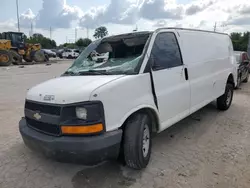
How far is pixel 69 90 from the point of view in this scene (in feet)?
8.90

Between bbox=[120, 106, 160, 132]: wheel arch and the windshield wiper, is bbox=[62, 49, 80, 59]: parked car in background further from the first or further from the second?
bbox=[120, 106, 160, 132]: wheel arch

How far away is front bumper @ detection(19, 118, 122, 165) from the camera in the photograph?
8.34 feet

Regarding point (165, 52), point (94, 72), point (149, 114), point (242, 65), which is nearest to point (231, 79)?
point (165, 52)

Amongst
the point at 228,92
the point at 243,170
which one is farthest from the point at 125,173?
the point at 228,92

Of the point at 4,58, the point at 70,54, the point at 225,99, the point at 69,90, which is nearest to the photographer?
the point at 69,90

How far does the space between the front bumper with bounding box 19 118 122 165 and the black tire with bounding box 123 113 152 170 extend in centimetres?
20

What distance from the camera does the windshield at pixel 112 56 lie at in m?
3.29

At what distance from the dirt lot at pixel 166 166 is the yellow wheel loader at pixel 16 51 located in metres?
19.1

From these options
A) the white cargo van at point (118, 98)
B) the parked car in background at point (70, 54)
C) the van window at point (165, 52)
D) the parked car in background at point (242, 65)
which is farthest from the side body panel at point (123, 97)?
the parked car in background at point (70, 54)

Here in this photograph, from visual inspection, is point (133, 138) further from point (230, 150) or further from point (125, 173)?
point (230, 150)

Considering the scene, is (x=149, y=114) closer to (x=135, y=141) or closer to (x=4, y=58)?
(x=135, y=141)

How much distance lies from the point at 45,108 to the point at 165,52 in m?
2.03

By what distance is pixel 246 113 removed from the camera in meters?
6.00

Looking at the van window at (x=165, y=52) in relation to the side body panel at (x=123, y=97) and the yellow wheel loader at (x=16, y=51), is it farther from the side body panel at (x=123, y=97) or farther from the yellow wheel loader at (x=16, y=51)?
the yellow wheel loader at (x=16, y=51)
